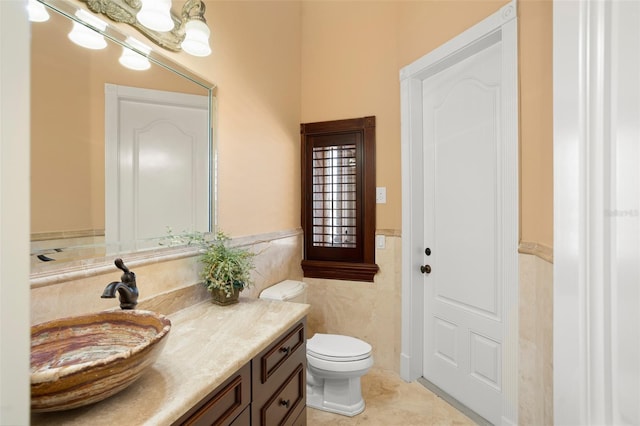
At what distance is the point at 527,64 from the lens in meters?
1.59

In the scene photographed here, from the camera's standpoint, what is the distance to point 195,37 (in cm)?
154

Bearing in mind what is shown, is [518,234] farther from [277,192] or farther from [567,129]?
[277,192]

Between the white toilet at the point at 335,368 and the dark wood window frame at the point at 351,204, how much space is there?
0.55 meters

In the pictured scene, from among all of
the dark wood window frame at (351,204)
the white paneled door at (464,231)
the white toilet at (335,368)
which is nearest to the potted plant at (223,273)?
the white toilet at (335,368)

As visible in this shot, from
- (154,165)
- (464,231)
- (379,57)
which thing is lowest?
(464,231)

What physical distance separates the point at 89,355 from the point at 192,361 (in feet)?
0.87

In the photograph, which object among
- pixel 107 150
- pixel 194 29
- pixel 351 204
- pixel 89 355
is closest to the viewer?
pixel 89 355

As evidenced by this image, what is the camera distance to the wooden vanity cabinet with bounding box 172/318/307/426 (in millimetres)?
930

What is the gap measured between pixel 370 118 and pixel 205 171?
1419 mm

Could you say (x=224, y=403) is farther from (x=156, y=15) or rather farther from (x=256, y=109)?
(x=256, y=109)

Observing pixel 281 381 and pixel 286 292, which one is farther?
pixel 286 292

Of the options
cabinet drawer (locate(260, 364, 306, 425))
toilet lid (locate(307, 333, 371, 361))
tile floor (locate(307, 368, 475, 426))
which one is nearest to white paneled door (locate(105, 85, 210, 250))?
cabinet drawer (locate(260, 364, 306, 425))

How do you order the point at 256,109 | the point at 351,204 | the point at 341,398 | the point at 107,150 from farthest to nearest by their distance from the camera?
the point at 351,204
the point at 256,109
the point at 341,398
the point at 107,150

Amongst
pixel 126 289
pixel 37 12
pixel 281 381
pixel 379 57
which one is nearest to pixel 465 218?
pixel 379 57
